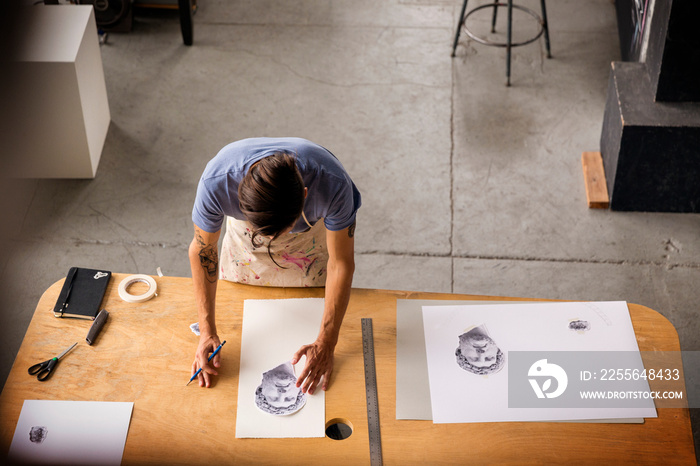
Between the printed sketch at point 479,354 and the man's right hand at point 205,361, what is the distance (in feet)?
2.30

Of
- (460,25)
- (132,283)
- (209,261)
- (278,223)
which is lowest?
(460,25)

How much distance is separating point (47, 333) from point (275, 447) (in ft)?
2.54

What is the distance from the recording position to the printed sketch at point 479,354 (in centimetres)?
189

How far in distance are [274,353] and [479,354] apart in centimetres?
60

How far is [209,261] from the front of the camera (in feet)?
6.32

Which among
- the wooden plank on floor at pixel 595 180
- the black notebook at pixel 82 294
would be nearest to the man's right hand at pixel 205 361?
the black notebook at pixel 82 294

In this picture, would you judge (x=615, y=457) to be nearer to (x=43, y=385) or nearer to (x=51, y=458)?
(x=51, y=458)

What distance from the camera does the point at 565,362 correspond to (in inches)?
73.9

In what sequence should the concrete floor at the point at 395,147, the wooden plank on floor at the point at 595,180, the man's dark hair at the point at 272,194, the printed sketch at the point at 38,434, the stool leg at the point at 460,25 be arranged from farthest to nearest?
1. the stool leg at the point at 460,25
2. the wooden plank on floor at the point at 595,180
3. the concrete floor at the point at 395,147
4. the printed sketch at the point at 38,434
5. the man's dark hair at the point at 272,194

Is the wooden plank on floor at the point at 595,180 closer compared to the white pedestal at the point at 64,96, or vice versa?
the white pedestal at the point at 64,96

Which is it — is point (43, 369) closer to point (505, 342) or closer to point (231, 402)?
point (231, 402)

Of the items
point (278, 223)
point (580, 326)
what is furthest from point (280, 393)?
point (580, 326)

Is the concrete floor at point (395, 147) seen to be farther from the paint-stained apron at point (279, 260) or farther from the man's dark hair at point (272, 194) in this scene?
the man's dark hair at point (272, 194)

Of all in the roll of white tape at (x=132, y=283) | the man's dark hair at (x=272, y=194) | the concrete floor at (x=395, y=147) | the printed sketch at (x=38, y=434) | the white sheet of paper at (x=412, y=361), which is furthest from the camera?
the concrete floor at (x=395, y=147)
